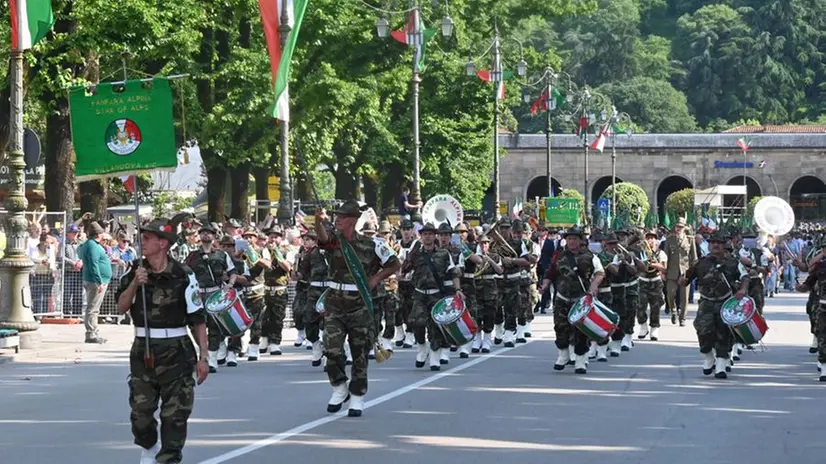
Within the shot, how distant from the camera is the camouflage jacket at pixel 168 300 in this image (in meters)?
10.5

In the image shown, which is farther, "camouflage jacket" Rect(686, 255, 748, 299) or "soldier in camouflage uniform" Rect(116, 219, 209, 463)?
"camouflage jacket" Rect(686, 255, 748, 299)

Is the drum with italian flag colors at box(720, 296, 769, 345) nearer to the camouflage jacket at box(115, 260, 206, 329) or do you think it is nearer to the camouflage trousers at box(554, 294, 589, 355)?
the camouflage trousers at box(554, 294, 589, 355)

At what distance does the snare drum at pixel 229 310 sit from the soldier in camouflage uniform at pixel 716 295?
5.32 meters

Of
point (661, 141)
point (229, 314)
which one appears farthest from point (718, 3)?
point (229, 314)

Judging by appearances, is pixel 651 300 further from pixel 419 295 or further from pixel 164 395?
pixel 164 395

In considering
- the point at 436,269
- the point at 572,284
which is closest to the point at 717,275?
the point at 572,284

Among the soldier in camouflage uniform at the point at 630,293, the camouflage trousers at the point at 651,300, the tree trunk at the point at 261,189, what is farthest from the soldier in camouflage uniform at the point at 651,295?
the tree trunk at the point at 261,189

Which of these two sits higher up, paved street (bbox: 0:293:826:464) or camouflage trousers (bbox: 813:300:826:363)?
camouflage trousers (bbox: 813:300:826:363)

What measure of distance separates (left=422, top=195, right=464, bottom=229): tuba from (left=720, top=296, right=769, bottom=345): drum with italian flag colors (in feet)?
49.4

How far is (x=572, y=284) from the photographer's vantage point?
1898 cm

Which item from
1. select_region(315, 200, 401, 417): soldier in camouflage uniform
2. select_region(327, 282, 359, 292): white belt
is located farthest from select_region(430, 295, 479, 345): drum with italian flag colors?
select_region(327, 282, 359, 292): white belt

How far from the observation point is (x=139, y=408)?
10.4 metres

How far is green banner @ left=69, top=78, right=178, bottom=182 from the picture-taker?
11914 mm

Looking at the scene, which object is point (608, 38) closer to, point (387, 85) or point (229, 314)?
point (387, 85)
